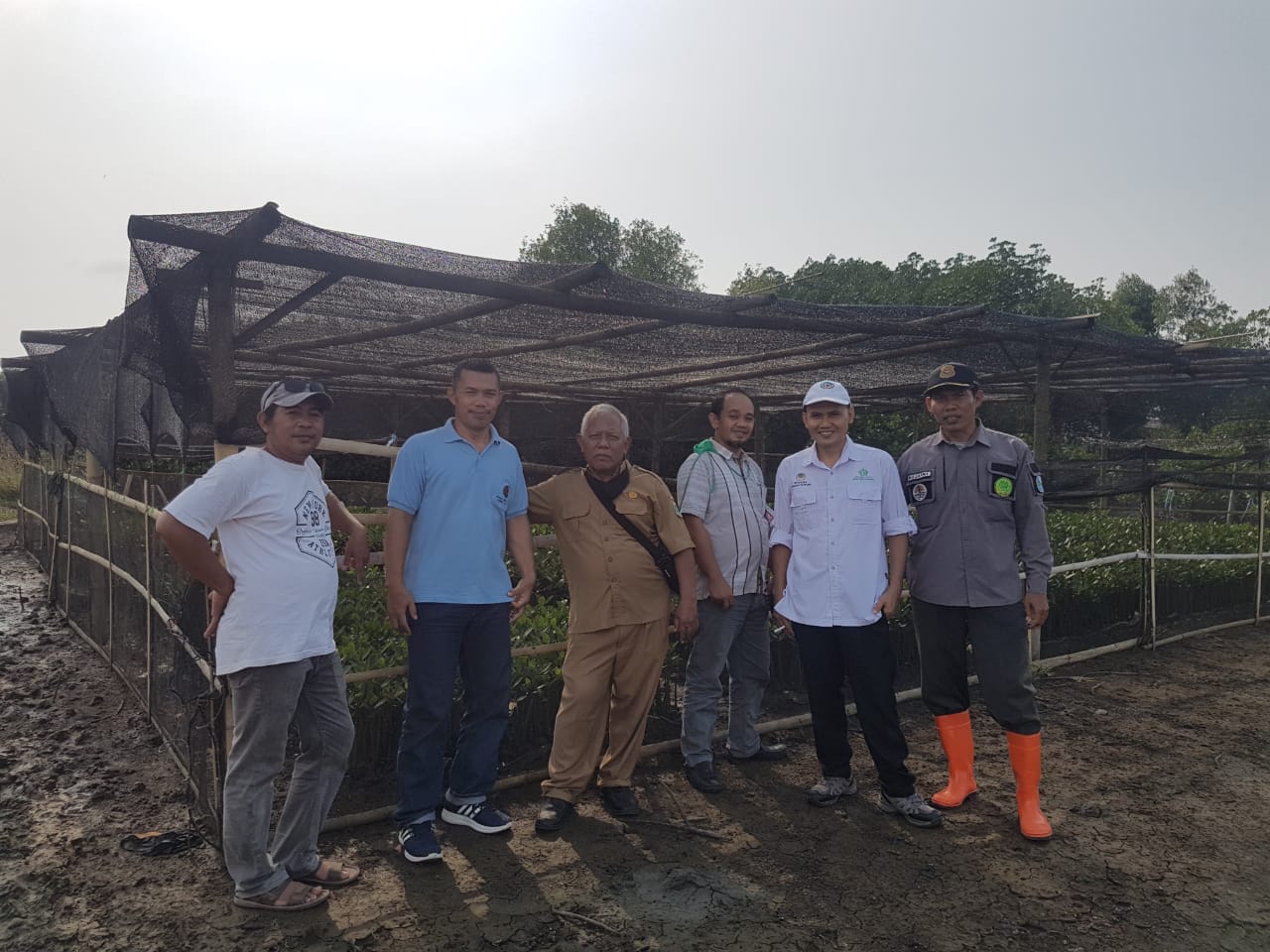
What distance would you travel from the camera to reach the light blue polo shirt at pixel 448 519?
2963 mm

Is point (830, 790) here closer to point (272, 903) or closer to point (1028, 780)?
point (1028, 780)

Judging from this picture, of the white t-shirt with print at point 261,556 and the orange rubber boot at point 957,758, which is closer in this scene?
the white t-shirt with print at point 261,556

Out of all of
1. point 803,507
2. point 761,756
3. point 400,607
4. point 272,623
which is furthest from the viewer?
point 761,756

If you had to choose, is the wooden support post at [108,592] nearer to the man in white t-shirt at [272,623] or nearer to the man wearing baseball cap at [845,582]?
the man in white t-shirt at [272,623]

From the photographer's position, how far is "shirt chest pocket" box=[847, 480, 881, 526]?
11.1 feet

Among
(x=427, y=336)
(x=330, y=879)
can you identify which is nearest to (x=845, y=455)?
(x=330, y=879)

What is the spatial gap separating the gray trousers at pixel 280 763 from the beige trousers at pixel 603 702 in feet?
2.89

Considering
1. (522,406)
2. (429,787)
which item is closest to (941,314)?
(429,787)

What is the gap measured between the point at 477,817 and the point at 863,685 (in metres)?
1.61

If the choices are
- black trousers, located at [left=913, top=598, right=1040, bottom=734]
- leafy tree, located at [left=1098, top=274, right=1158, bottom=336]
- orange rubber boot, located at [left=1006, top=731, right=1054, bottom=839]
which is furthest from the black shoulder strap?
leafy tree, located at [left=1098, top=274, right=1158, bottom=336]

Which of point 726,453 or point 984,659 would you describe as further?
point 726,453

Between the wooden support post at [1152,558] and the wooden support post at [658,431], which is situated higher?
the wooden support post at [658,431]

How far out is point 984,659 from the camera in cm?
337

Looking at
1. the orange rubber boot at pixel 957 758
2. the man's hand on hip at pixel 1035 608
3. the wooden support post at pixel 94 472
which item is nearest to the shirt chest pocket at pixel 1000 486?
the man's hand on hip at pixel 1035 608
